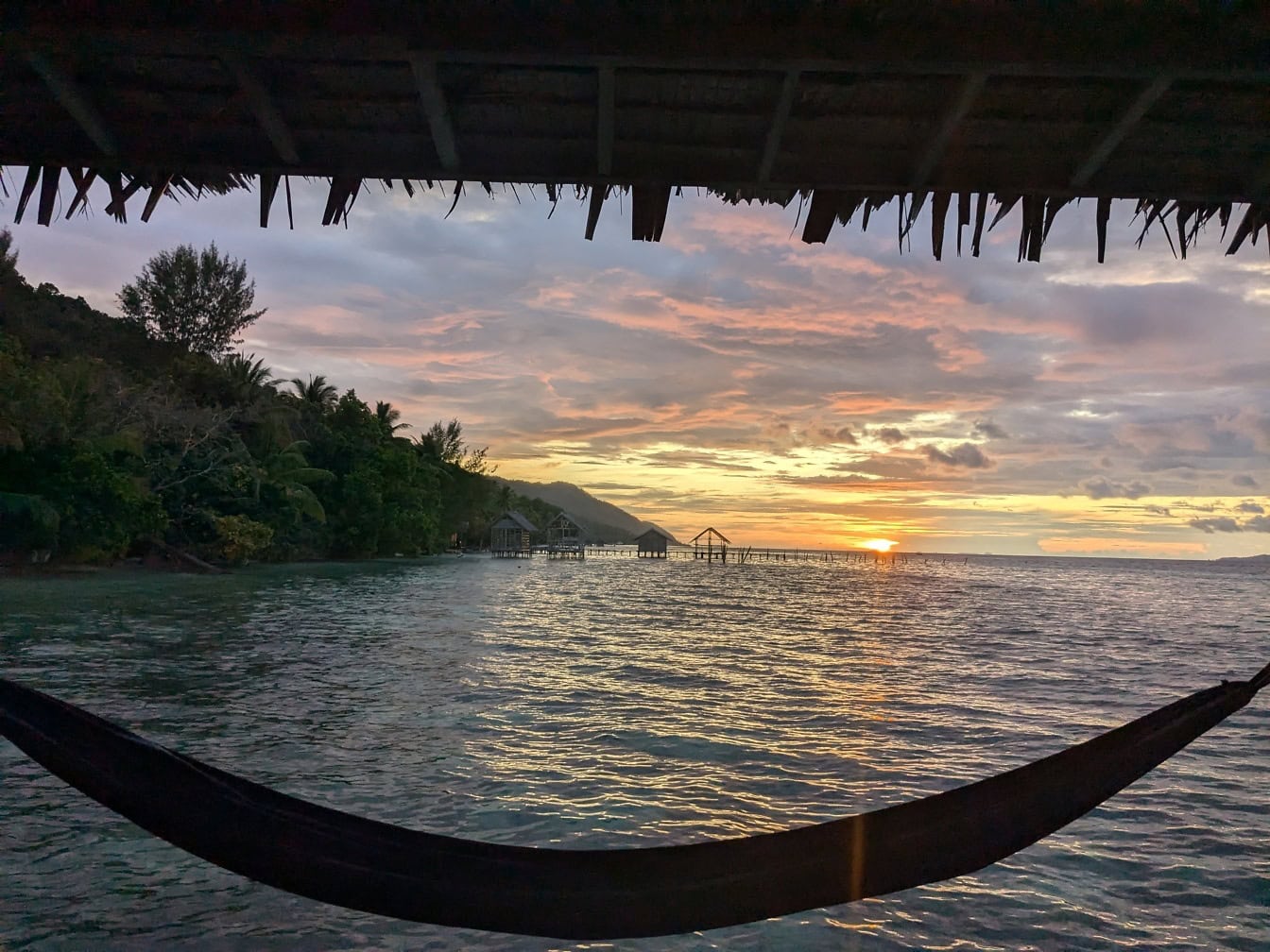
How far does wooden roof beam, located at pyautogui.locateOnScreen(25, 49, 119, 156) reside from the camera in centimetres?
210

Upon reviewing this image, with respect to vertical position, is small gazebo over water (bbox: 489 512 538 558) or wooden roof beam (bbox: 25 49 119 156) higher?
wooden roof beam (bbox: 25 49 119 156)

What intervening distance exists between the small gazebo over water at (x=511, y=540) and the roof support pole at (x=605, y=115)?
61048mm

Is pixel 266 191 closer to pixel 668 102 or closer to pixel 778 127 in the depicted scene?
pixel 668 102

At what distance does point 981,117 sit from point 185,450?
33261 millimetres

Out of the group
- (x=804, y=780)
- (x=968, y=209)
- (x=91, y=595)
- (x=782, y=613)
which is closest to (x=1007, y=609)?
(x=782, y=613)

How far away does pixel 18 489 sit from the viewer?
2334cm

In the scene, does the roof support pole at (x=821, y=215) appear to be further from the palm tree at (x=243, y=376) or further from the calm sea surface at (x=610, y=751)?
the palm tree at (x=243, y=376)

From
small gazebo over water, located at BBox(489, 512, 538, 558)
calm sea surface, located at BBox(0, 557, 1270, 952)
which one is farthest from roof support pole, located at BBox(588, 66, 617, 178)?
small gazebo over water, located at BBox(489, 512, 538, 558)

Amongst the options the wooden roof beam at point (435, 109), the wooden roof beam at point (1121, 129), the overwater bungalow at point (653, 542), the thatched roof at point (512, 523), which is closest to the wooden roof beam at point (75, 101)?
the wooden roof beam at point (435, 109)

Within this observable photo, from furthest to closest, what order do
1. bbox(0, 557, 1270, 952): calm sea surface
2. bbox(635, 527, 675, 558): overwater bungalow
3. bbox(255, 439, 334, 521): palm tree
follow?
1. bbox(635, 527, 675, 558): overwater bungalow
2. bbox(255, 439, 334, 521): palm tree
3. bbox(0, 557, 1270, 952): calm sea surface

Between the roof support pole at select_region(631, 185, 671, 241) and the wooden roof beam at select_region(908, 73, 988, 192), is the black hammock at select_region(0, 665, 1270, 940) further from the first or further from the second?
the roof support pole at select_region(631, 185, 671, 241)

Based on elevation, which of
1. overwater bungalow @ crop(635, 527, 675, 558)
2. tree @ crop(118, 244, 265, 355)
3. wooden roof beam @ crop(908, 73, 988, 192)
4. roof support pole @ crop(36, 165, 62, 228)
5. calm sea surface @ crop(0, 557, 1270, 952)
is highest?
tree @ crop(118, 244, 265, 355)

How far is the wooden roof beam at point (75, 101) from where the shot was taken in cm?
210

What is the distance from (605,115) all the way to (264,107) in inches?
38.2
